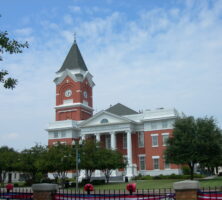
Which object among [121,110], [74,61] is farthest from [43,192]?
[74,61]

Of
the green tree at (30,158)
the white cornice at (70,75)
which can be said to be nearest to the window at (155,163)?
the green tree at (30,158)

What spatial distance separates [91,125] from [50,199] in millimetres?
48000

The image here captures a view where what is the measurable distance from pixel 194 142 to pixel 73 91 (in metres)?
33.6

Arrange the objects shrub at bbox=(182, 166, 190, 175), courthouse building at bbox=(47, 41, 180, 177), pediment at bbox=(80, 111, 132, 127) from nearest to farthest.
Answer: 1. shrub at bbox=(182, 166, 190, 175)
2. courthouse building at bbox=(47, 41, 180, 177)
3. pediment at bbox=(80, 111, 132, 127)

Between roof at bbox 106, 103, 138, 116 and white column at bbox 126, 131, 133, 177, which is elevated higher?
roof at bbox 106, 103, 138, 116

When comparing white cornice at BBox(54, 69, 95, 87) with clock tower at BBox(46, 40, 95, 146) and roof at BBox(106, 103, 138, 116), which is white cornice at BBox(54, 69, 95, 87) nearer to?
clock tower at BBox(46, 40, 95, 146)

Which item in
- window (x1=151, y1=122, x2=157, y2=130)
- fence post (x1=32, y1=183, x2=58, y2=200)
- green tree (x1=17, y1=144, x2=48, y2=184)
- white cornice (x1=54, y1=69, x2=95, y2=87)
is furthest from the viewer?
white cornice (x1=54, y1=69, x2=95, y2=87)

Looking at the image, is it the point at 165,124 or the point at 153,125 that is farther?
the point at 153,125

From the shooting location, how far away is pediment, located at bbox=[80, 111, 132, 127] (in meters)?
59.0

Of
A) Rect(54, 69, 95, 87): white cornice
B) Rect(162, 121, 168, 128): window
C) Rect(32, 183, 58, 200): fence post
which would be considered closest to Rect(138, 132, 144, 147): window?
Rect(162, 121, 168, 128): window

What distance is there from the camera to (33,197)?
12.9 m

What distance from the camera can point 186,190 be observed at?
36.2 feet

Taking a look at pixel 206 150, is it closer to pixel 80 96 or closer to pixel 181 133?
pixel 181 133

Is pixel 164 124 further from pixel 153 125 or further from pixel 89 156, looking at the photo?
pixel 89 156
